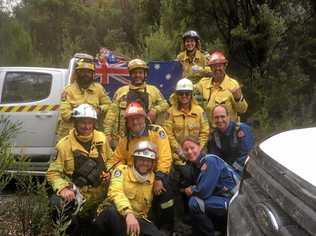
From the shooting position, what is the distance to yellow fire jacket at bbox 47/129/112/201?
5.68 metres

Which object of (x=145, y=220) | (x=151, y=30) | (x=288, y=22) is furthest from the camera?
(x=151, y=30)

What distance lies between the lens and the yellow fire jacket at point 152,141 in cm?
588

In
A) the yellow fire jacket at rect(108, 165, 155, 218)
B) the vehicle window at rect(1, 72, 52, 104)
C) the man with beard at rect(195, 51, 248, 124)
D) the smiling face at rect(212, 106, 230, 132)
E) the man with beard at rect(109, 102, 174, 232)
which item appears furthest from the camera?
the vehicle window at rect(1, 72, 52, 104)

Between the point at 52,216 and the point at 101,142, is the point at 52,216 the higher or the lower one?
the lower one

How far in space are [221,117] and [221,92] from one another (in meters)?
0.85

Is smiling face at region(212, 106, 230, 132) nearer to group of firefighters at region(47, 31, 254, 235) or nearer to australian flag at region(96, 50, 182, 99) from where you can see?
group of firefighters at region(47, 31, 254, 235)

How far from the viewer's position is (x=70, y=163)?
5770 millimetres

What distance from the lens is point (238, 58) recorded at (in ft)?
39.4

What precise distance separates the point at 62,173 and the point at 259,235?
352 cm

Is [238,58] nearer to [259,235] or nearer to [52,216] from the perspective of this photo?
[52,216]

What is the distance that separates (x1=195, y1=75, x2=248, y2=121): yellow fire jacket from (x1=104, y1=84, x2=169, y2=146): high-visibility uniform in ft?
1.71

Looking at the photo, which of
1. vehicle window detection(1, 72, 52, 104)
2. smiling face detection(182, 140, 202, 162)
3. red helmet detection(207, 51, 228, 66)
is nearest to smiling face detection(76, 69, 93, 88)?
vehicle window detection(1, 72, 52, 104)

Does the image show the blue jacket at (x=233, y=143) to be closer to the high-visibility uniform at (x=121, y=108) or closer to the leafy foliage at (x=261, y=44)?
the high-visibility uniform at (x=121, y=108)

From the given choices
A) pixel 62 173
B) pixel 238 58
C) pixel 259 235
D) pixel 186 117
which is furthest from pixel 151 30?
pixel 259 235
